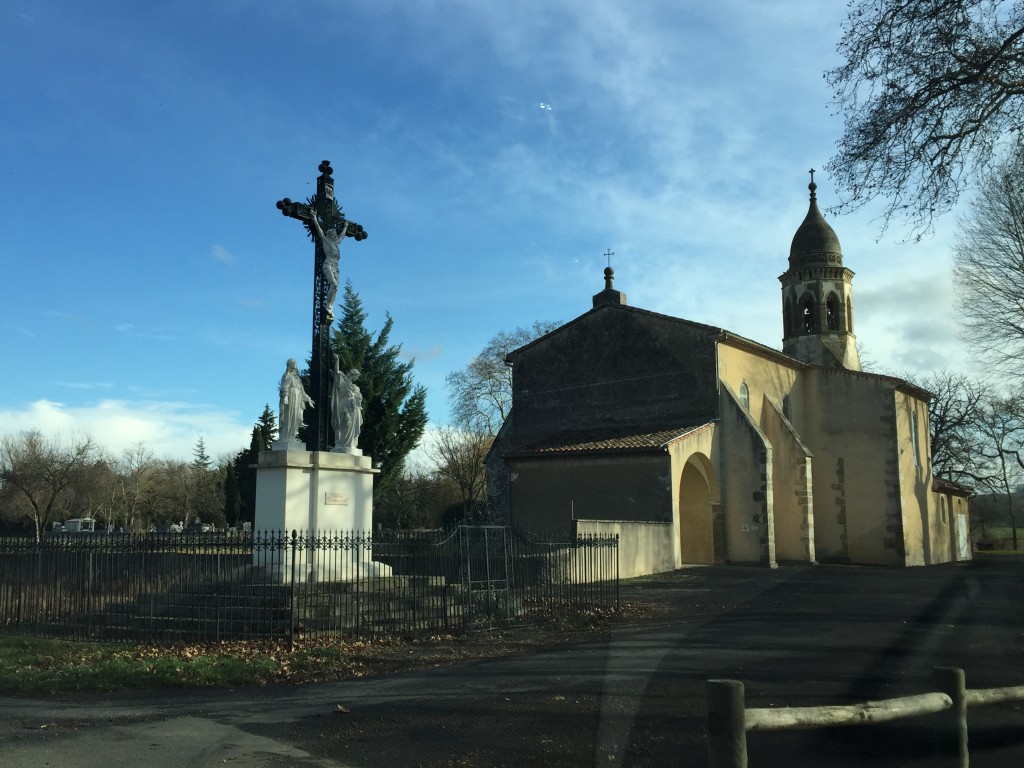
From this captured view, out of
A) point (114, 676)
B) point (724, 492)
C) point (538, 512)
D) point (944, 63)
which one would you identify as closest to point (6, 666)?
point (114, 676)

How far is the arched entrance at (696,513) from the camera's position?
28.0m

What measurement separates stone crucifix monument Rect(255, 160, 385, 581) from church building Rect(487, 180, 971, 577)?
798cm

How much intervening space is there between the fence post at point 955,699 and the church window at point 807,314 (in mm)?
36642

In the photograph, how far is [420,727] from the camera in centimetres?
724

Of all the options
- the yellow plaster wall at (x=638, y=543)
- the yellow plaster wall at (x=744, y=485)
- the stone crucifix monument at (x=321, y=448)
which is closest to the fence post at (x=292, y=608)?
the stone crucifix monument at (x=321, y=448)

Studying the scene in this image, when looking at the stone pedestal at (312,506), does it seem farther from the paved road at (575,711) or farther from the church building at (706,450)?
the church building at (706,450)

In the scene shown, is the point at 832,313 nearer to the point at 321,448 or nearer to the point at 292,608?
the point at 321,448

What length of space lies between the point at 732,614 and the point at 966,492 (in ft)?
111

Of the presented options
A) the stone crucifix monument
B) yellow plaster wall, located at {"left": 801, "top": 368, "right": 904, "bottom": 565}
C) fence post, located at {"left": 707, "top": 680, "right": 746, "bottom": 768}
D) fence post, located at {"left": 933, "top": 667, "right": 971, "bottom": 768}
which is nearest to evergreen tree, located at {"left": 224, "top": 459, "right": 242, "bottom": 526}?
yellow plaster wall, located at {"left": 801, "top": 368, "right": 904, "bottom": 565}

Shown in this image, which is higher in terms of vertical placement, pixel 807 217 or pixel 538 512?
pixel 807 217

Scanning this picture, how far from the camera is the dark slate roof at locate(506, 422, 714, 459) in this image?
2605 cm

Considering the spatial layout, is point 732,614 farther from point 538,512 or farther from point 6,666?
point 538,512

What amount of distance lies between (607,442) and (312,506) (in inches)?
569

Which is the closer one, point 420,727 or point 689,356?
point 420,727
